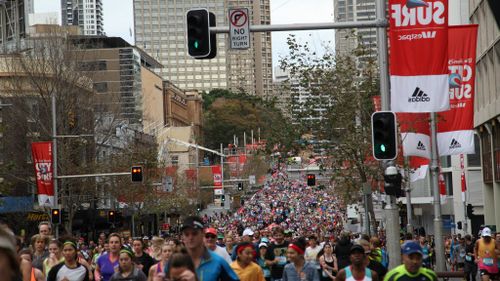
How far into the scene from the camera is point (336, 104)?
36219 millimetres

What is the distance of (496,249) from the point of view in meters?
23.5

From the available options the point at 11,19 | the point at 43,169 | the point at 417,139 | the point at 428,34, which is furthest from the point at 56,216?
the point at 11,19

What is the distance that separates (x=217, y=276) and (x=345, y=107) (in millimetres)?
27661

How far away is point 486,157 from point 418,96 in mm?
28318

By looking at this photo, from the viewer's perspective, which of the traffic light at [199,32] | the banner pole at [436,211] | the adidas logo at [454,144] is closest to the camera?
the traffic light at [199,32]

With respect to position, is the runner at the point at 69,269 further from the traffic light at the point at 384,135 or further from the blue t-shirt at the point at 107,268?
the traffic light at the point at 384,135

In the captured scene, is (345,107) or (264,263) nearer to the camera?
(264,263)

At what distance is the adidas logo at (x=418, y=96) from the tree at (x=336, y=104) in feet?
50.3

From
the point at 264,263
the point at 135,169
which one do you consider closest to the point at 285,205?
the point at 135,169

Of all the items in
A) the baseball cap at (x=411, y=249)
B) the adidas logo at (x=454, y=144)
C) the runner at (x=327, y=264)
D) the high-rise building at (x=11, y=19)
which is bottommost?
the runner at (x=327, y=264)

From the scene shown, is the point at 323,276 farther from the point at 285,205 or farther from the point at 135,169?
the point at 285,205

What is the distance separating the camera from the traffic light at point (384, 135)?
18547 millimetres

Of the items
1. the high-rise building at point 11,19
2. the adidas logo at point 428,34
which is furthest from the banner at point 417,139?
the high-rise building at point 11,19

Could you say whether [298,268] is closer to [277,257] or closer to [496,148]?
[277,257]
